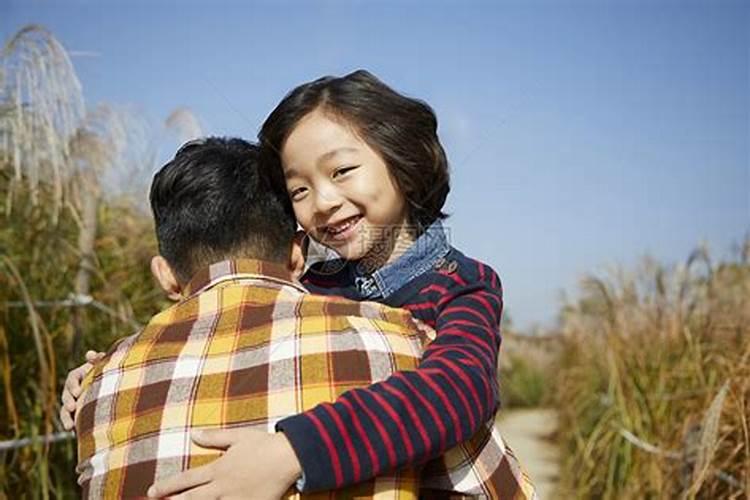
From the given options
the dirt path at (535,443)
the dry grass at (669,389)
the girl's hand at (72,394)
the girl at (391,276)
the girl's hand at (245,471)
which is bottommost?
the dirt path at (535,443)

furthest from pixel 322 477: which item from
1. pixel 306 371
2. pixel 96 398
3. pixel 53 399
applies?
pixel 53 399

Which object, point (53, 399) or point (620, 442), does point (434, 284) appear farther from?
point (620, 442)

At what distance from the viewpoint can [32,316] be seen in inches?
108

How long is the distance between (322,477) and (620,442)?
13.1 ft

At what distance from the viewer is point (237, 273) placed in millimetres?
1460

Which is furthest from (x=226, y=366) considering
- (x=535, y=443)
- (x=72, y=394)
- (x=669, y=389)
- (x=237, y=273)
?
(x=535, y=443)

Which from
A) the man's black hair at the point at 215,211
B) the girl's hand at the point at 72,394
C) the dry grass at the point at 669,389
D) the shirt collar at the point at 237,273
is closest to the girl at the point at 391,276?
the man's black hair at the point at 215,211

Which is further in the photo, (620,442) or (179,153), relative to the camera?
(620,442)

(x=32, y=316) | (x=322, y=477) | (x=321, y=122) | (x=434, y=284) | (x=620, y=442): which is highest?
(x=321, y=122)

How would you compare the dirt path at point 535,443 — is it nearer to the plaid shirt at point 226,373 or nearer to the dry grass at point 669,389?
the dry grass at point 669,389

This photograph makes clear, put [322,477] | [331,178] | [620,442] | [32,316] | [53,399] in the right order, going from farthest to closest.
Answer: [620,442] → [53,399] → [32,316] → [331,178] → [322,477]

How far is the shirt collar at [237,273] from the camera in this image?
1.46 metres

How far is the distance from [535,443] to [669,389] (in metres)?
4.87

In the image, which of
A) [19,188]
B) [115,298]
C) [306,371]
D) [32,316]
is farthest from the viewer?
[115,298]
